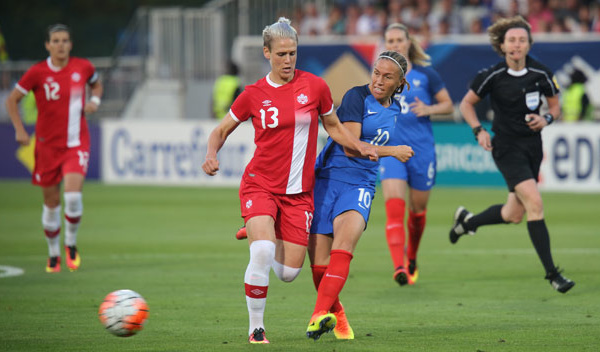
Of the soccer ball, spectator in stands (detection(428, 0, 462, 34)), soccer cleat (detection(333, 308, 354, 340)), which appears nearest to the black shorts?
soccer cleat (detection(333, 308, 354, 340))

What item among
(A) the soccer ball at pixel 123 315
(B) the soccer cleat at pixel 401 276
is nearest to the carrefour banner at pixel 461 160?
(B) the soccer cleat at pixel 401 276

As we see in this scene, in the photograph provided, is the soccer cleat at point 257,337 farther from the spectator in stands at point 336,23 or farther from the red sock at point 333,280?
the spectator in stands at point 336,23

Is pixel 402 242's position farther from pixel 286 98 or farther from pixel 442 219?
pixel 442 219

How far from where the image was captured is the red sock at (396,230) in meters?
9.73

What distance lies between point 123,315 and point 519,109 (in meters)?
4.48

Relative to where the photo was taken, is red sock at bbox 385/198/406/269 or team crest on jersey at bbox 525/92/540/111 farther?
red sock at bbox 385/198/406/269

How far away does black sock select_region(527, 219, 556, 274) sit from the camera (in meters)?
9.09

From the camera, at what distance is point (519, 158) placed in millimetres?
9398

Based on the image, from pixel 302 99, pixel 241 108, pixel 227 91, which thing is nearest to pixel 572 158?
pixel 227 91

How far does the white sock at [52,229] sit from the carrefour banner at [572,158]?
435 inches

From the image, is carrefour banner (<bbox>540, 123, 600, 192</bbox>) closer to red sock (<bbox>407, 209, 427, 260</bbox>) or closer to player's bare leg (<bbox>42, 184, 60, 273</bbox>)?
red sock (<bbox>407, 209, 427, 260</bbox>)

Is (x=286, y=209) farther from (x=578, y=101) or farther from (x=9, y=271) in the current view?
(x=578, y=101)

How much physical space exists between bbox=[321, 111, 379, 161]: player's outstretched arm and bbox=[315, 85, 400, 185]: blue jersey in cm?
17

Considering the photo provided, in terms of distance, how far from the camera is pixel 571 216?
16172mm
